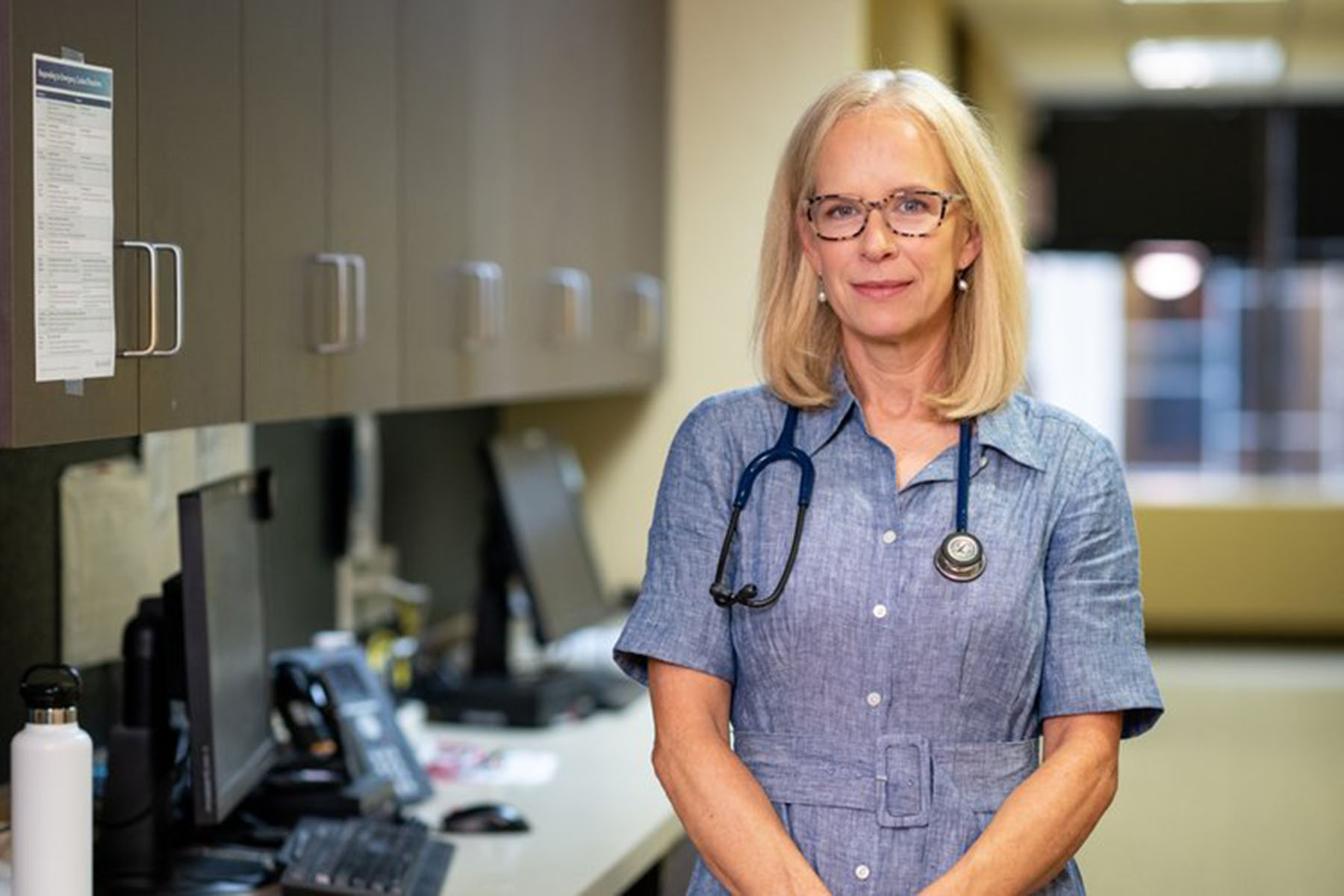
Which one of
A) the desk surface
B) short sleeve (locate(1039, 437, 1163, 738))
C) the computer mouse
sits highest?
short sleeve (locate(1039, 437, 1163, 738))

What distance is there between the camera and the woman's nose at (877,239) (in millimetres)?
1849

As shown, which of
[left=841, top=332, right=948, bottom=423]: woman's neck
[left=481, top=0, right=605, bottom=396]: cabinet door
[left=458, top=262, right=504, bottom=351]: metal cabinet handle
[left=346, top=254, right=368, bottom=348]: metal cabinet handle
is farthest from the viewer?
[left=481, top=0, right=605, bottom=396]: cabinet door

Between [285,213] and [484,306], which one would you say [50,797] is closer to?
[285,213]

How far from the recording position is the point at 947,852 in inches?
72.4

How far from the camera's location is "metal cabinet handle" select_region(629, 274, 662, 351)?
4.16 metres

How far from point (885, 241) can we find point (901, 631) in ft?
1.20

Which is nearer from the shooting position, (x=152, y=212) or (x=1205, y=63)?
(x=152, y=212)

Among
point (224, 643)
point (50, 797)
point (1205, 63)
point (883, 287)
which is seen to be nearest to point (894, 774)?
point (883, 287)

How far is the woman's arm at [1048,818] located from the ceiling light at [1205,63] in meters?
6.04

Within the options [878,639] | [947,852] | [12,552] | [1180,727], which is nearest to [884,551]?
[878,639]

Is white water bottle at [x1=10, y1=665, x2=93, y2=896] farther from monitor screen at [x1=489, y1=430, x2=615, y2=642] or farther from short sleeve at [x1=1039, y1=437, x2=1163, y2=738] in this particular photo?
monitor screen at [x1=489, y1=430, x2=615, y2=642]

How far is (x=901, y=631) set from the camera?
1837mm

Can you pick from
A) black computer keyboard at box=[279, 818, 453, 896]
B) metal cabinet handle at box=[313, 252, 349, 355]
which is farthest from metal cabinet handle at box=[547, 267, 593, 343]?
black computer keyboard at box=[279, 818, 453, 896]

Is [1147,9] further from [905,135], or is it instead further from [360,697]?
[905,135]
